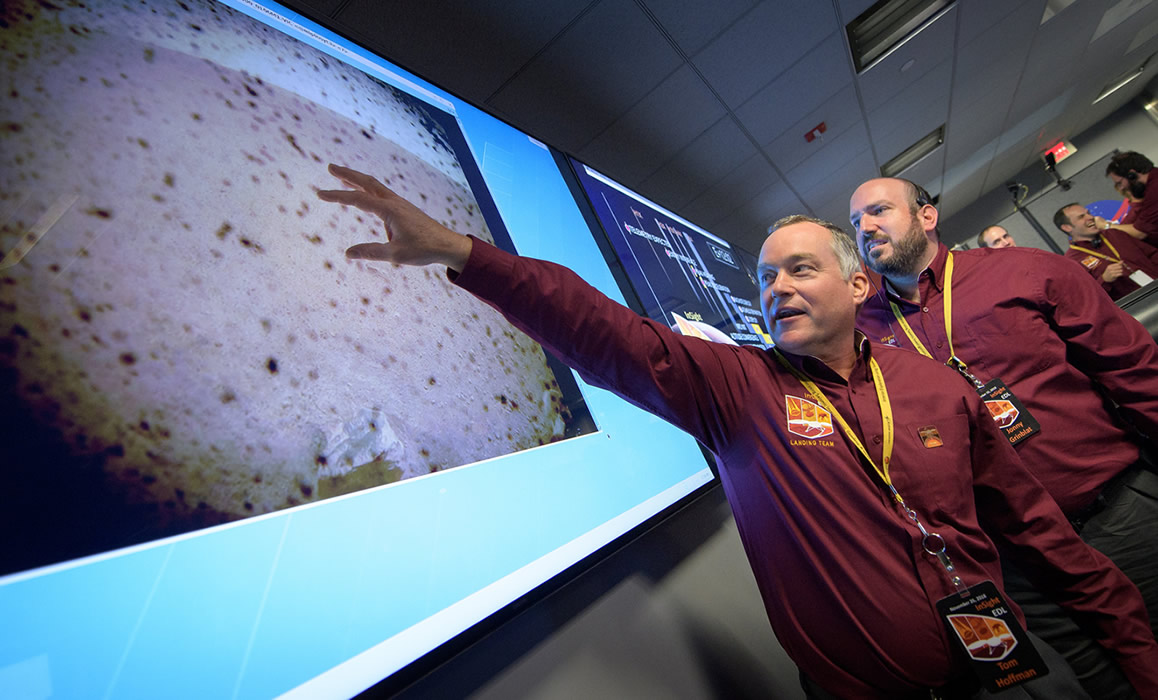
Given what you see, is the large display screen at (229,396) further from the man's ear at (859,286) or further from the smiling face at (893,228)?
the smiling face at (893,228)

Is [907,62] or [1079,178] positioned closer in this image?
[907,62]

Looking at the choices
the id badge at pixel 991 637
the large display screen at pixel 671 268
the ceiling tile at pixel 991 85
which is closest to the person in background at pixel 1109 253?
the ceiling tile at pixel 991 85

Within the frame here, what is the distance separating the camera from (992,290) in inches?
59.4

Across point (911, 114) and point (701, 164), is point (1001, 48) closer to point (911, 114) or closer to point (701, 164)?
point (911, 114)

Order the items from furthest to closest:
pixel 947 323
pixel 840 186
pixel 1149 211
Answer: pixel 840 186 → pixel 1149 211 → pixel 947 323

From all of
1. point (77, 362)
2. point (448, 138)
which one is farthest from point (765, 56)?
point (77, 362)

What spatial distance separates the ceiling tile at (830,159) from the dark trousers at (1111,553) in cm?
369

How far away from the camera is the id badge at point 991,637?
0.80 meters

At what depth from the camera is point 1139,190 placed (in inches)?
137

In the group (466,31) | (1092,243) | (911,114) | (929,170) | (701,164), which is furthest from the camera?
(929,170)

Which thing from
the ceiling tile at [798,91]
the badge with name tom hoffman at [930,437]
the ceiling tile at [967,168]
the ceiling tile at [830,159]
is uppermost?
the ceiling tile at [798,91]

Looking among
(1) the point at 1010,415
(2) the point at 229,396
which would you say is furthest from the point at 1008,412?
(2) the point at 229,396

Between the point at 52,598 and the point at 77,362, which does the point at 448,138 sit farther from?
the point at 52,598

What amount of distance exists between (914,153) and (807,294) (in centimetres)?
569
